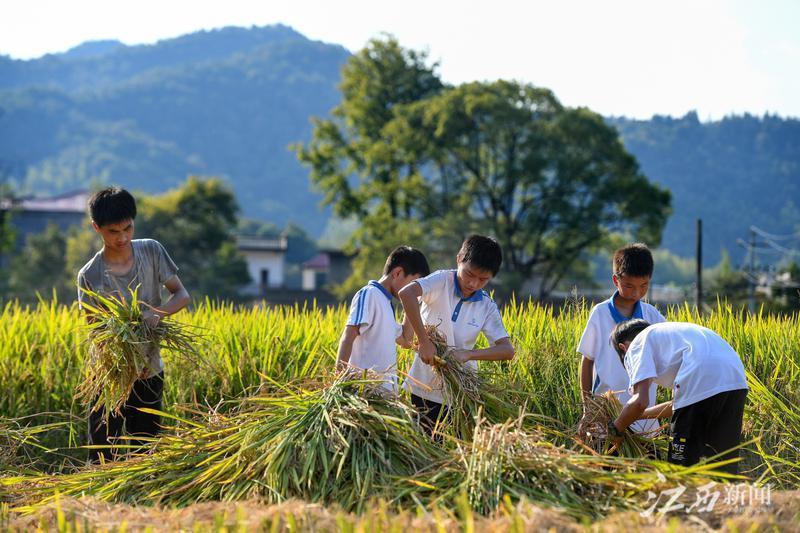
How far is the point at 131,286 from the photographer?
4.62m

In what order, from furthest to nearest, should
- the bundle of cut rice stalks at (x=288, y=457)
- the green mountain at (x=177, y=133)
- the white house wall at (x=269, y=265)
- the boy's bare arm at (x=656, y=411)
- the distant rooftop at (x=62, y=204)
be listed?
the green mountain at (x=177, y=133)
the distant rooftop at (x=62, y=204)
the white house wall at (x=269, y=265)
the boy's bare arm at (x=656, y=411)
the bundle of cut rice stalks at (x=288, y=457)

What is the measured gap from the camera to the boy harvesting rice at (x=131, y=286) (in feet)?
14.7

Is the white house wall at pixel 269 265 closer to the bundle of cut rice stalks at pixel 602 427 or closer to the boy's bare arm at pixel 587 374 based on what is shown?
the boy's bare arm at pixel 587 374

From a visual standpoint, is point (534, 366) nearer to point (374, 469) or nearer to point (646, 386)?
point (646, 386)

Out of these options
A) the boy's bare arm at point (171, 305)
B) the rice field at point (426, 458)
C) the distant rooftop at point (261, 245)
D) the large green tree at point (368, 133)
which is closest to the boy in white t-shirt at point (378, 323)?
the rice field at point (426, 458)

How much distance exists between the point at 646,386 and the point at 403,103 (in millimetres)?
38835

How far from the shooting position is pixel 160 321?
461cm

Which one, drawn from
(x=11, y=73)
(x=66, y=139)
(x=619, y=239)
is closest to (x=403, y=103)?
(x=619, y=239)

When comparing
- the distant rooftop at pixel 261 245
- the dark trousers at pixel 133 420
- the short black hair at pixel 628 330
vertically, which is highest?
the short black hair at pixel 628 330

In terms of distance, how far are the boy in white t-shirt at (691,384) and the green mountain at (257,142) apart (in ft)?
261

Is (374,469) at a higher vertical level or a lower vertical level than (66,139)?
lower

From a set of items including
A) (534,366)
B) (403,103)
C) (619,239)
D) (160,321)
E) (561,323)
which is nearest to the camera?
(160,321)

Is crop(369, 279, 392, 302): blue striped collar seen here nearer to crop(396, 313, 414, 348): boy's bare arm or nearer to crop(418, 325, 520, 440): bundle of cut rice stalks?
crop(396, 313, 414, 348): boy's bare arm

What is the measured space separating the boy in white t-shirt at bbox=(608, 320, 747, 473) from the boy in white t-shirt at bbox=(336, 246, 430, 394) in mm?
1106
